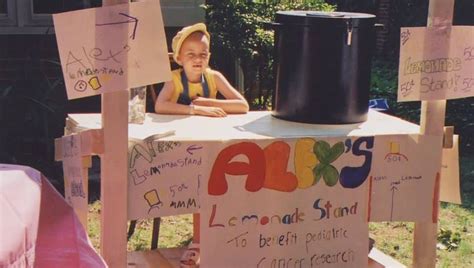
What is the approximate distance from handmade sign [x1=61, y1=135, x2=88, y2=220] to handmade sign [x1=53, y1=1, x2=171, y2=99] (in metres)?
0.22

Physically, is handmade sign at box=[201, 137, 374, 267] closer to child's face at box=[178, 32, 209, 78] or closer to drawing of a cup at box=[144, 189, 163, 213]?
drawing of a cup at box=[144, 189, 163, 213]

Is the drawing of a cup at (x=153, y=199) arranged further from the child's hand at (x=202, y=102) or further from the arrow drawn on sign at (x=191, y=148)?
the child's hand at (x=202, y=102)

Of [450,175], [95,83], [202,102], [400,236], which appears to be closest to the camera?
[95,83]

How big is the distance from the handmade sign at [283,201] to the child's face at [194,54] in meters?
0.63

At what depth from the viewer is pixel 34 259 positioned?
172cm

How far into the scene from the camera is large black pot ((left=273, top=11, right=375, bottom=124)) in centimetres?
279

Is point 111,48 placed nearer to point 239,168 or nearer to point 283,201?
point 239,168

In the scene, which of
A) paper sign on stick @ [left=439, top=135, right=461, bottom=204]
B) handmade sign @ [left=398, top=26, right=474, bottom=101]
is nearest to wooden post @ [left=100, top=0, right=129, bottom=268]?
handmade sign @ [left=398, top=26, right=474, bottom=101]

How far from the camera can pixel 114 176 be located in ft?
7.88

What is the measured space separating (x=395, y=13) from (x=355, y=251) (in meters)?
11.1

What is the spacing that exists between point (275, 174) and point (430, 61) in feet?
2.46

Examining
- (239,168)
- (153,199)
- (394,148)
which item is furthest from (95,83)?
(394,148)

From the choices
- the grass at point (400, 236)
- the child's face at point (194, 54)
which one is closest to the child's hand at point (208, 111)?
the child's face at point (194, 54)

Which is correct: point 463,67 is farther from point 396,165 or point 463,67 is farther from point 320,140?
point 320,140
